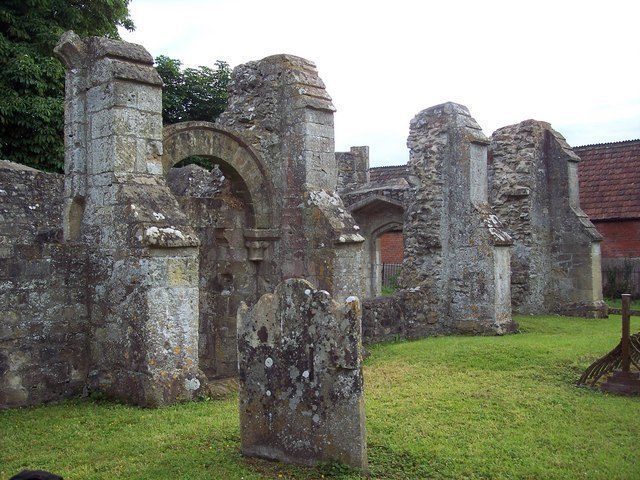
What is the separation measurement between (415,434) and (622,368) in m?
3.40

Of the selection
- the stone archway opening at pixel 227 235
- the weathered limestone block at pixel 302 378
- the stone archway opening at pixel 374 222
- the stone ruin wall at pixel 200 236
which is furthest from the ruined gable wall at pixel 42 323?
the stone archway opening at pixel 374 222

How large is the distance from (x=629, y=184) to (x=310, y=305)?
2065 centimetres

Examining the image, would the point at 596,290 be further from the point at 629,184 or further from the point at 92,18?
the point at 92,18

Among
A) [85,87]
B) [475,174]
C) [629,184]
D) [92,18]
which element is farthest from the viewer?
[629,184]

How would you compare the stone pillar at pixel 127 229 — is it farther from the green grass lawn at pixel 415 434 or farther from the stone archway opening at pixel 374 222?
the stone archway opening at pixel 374 222

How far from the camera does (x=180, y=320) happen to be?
7.79m

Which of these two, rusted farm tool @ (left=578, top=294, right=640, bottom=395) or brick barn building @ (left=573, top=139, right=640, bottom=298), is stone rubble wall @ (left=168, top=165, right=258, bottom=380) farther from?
brick barn building @ (left=573, top=139, right=640, bottom=298)

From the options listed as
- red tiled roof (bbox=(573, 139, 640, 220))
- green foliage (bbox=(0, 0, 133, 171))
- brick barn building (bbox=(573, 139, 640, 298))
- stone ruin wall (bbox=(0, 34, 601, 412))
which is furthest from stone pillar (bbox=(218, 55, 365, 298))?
red tiled roof (bbox=(573, 139, 640, 220))

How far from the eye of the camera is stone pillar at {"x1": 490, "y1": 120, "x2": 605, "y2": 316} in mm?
16719

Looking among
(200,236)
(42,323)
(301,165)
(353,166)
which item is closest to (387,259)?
(353,166)

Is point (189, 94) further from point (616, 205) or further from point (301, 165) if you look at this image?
point (616, 205)

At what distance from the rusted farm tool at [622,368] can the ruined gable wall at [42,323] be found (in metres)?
6.29

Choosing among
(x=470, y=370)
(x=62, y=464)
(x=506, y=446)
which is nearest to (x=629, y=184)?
(x=470, y=370)

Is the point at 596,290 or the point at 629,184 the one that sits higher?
the point at 629,184
